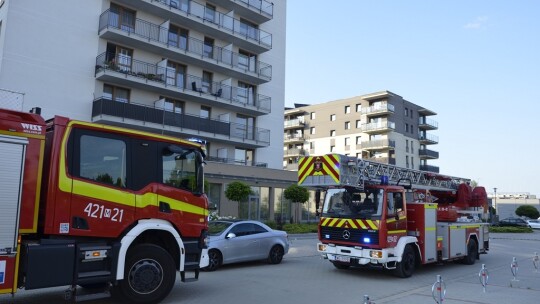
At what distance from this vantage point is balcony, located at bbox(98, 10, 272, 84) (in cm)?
2830

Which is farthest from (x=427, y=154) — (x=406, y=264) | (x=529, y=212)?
(x=406, y=264)

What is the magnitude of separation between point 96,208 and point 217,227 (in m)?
6.17

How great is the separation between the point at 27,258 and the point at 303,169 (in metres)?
7.35

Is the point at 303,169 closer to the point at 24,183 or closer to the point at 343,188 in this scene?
the point at 343,188

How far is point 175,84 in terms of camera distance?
3198 centimetres

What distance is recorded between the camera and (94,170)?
293 inches

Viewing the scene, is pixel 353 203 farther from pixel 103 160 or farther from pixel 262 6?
pixel 262 6

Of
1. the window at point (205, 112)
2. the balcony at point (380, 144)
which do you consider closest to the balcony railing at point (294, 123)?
the balcony at point (380, 144)

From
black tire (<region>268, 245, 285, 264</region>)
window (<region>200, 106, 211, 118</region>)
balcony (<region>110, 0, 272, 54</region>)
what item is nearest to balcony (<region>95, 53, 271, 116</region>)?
window (<region>200, 106, 211, 118</region>)

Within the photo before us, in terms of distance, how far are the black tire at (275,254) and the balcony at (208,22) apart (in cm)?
2135

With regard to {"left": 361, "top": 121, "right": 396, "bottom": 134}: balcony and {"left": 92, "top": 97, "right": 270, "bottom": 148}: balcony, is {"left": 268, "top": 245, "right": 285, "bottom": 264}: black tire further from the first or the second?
{"left": 361, "top": 121, "right": 396, "bottom": 134}: balcony

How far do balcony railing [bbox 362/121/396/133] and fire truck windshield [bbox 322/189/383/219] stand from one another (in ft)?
188

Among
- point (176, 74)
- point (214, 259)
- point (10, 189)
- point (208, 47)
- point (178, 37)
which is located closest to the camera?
point (10, 189)

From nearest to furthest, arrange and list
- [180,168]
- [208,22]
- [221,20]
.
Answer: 1. [180,168]
2. [208,22]
3. [221,20]
